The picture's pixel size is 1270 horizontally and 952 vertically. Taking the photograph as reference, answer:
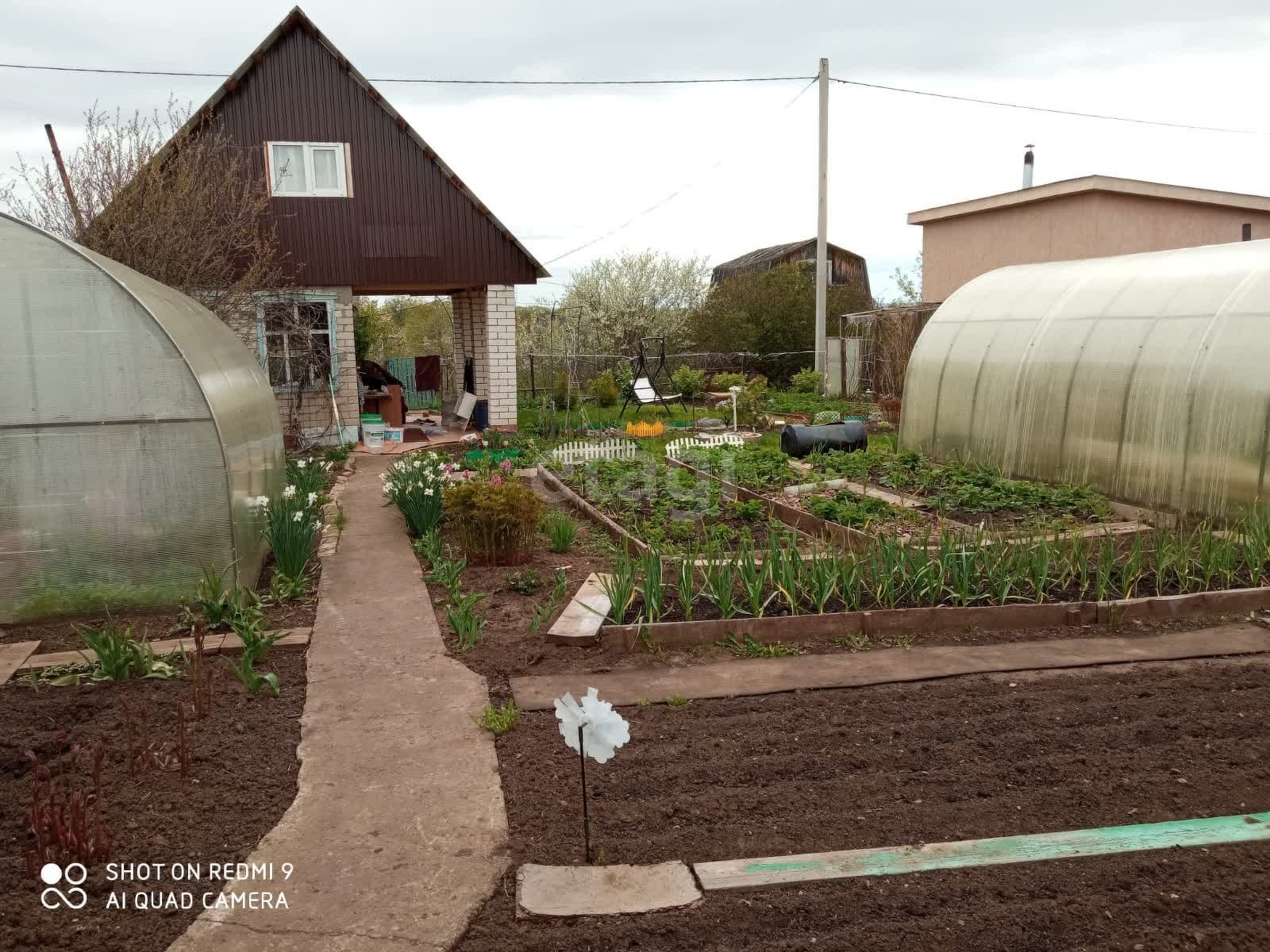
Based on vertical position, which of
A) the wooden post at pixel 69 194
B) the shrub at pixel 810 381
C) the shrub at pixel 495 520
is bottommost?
the shrub at pixel 495 520

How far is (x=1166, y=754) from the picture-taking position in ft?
12.7

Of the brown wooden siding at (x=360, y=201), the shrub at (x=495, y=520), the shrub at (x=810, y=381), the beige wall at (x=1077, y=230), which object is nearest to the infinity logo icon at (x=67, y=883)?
the shrub at (x=495, y=520)

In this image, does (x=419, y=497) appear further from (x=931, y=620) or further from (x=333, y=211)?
(x=333, y=211)

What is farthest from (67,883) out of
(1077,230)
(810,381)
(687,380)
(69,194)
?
(1077,230)

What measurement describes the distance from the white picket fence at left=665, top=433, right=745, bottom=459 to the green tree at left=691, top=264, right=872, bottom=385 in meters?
11.3

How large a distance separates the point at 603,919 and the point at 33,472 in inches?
180

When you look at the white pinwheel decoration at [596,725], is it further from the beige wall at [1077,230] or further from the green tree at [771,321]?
the green tree at [771,321]

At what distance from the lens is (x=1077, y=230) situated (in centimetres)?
1914

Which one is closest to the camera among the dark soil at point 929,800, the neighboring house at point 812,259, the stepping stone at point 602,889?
the dark soil at point 929,800

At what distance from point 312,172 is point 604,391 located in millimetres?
6764

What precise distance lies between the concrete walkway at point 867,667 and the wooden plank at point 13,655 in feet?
8.46

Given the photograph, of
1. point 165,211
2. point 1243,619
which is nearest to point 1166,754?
point 1243,619

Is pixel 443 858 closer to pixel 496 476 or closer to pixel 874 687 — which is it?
pixel 874 687

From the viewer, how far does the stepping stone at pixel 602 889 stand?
114 inches
